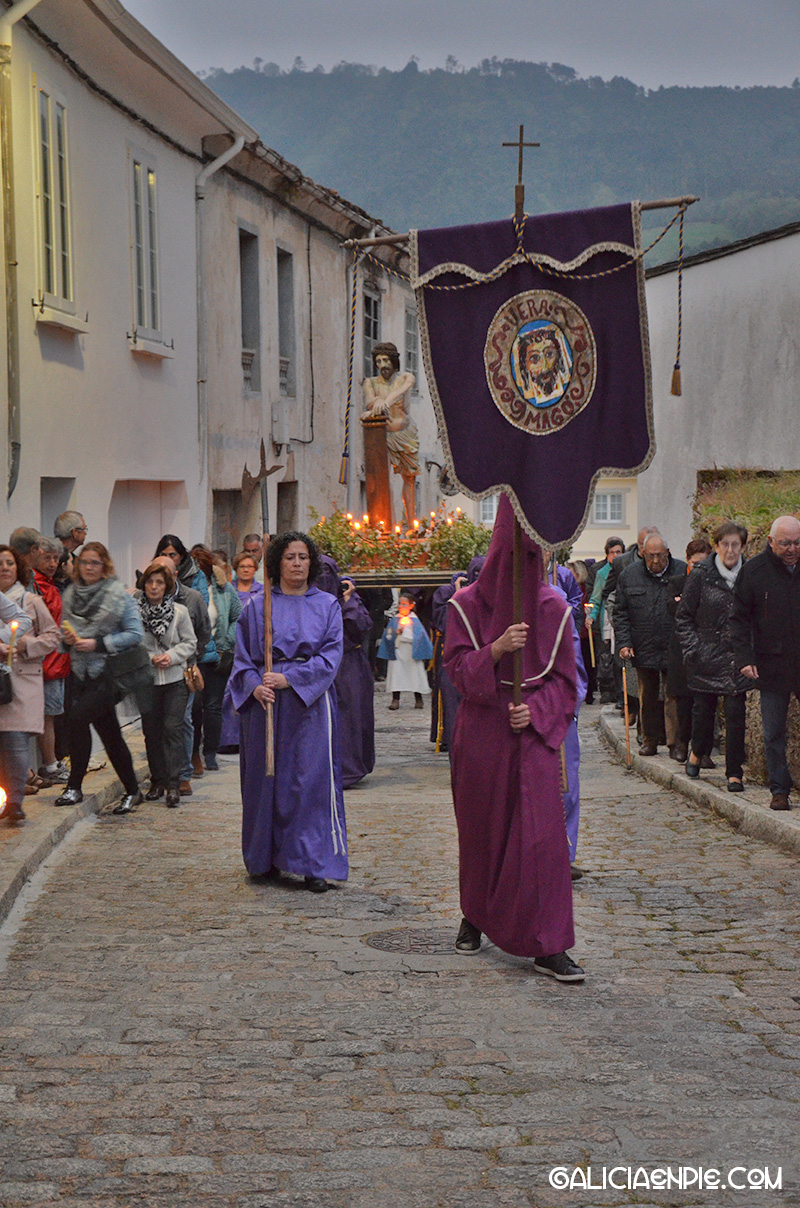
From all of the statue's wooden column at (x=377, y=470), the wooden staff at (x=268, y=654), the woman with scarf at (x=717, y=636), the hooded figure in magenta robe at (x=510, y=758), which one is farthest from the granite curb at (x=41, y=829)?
the woman with scarf at (x=717, y=636)

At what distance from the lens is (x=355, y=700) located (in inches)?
520

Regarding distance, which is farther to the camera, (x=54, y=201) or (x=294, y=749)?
(x=54, y=201)

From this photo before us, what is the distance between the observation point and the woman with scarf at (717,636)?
11.6 meters

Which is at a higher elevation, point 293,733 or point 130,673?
point 130,673

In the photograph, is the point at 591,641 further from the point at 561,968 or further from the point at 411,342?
the point at 411,342

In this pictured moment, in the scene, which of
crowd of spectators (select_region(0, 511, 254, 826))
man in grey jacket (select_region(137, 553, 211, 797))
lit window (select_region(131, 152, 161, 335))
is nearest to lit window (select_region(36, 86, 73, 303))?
lit window (select_region(131, 152, 161, 335))

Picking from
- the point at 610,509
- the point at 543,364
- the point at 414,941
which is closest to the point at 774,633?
the point at 543,364

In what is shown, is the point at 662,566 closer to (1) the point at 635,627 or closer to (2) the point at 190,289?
(1) the point at 635,627

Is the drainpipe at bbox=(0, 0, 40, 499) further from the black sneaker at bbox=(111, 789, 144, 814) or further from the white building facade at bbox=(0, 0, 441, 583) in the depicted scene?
the black sneaker at bbox=(111, 789, 144, 814)

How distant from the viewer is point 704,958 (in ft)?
23.2

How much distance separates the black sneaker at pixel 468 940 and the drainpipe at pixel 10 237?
7044 mm

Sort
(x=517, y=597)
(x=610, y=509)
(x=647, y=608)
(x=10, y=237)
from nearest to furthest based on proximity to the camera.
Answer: (x=517, y=597), (x=10, y=237), (x=647, y=608), (x=610, y=509)

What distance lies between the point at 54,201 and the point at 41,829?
6541 mm

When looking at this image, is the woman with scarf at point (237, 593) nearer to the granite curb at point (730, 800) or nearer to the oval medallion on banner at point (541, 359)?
the granite curb at point (730, 800)
